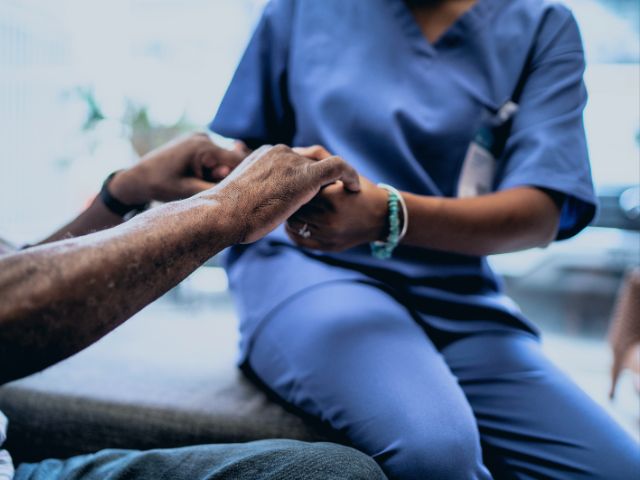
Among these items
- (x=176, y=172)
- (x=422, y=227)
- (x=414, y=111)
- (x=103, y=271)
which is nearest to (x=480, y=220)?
(x=422, y=227)

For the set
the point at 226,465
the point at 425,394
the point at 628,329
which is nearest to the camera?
the point at 226,465

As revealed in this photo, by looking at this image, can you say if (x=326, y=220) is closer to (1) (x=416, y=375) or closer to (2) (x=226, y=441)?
(1) (x=416, y=375)

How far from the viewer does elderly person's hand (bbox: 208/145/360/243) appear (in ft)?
1.83

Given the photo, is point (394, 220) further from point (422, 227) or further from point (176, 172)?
point (176, 172)

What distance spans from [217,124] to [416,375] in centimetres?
57

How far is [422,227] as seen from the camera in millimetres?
813

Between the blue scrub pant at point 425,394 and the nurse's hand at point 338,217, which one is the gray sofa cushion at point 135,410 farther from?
the nurse's hand at point 338,217

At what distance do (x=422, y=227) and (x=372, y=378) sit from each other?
0.86 feet

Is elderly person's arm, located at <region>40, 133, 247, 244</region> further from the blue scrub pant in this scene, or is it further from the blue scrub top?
the blue scrub pant

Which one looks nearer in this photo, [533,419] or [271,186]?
[271,186]

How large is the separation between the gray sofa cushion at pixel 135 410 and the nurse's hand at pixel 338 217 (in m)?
0.28

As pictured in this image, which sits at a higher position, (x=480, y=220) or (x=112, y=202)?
(x=112, y=202)

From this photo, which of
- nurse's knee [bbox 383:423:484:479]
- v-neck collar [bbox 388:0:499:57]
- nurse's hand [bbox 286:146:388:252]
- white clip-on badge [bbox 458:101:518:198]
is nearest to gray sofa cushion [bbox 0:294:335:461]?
nurse's knee [bbox 383:423:484:479]

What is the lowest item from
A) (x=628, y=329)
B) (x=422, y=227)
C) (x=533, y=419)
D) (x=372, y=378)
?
(x=628, y=329)
